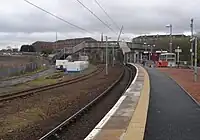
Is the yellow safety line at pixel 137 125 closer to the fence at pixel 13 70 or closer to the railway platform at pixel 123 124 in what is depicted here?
the railway platform at pixel 123 124

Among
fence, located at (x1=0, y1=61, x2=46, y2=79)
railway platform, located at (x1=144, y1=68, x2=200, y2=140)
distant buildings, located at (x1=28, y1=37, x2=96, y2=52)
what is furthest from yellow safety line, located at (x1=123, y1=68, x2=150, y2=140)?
distant buildings, located at (x1=28, y1=37, x2=96, y2=52)

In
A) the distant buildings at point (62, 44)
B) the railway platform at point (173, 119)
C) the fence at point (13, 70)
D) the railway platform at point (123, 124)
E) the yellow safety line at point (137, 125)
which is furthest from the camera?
the distant buildings at point (62, 44)

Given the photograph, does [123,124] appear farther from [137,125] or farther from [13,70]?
[13,70]

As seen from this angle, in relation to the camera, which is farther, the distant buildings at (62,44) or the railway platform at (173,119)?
the distant buildings at (62,44)

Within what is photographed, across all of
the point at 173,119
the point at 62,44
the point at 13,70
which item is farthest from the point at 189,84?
the point at 62,44

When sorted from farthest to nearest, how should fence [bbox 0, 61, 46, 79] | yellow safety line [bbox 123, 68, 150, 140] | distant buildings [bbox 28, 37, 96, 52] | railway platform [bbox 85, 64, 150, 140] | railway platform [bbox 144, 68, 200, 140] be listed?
distant buildings [bbox 28, 37, 96, 52], fence [bbox 0, 61, 46, 79], railway platform [bbox 144, 68, 200, 140], railway platform [bbox 85, 64, 150, 140], yellow safety line [bbox 123, 68, 150, 140]

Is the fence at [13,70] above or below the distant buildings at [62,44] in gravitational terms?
below

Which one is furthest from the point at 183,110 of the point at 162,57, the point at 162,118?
the point at 162,57

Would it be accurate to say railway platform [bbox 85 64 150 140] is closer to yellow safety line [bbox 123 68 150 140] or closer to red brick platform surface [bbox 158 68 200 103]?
yellow safety line [bbox 123 68 150 140]

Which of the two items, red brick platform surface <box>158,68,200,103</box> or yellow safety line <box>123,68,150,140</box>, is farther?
red brick platform surface <box>158,68,200,103</box>

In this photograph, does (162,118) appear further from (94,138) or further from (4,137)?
(4,137)

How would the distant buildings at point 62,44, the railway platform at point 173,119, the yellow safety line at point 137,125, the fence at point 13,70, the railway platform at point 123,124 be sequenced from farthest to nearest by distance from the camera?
the distant buildings at point 62,44, the fence at point 13,70, the railway platform at point 173,119, the railway platform at point 123,124, the yellow safety line at point 137,125

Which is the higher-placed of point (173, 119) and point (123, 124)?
point (123, 124)

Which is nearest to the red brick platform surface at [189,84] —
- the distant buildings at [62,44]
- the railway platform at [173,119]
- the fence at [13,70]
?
the railway platform at [173,119]
